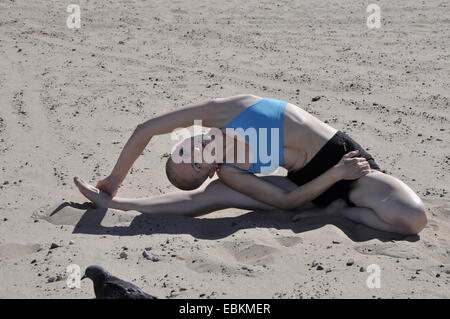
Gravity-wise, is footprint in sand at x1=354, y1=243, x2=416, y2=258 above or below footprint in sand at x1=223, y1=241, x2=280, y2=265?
below

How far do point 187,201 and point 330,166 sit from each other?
864 millimetres

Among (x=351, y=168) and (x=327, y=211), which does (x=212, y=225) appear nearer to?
(x=327, y=211)

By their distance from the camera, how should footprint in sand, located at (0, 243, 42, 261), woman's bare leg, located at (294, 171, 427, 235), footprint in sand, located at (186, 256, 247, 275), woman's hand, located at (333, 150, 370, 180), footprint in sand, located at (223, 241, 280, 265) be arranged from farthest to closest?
1. woman's hand, located at (333, 150, 370, 180)
2. woman's bare leg, located at (294, 171, 427, 235)
3. footprint in sand, located at (0, 243, 42, 261)
4. footprint in sand, located at (223, 241, 280, 265)
5. footprint in sand, located at (186, 256, 247, 275)

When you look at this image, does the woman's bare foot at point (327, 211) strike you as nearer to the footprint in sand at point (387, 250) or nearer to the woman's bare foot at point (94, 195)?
the footprint in sand at point (387, 250)

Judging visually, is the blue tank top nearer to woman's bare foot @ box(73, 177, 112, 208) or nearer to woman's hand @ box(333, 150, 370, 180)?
woman's hand @ box(333, 150, 370, 180)

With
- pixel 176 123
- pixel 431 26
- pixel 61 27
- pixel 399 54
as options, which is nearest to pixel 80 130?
pixel 176 123

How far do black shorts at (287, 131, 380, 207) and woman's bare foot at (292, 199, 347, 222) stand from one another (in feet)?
0.09

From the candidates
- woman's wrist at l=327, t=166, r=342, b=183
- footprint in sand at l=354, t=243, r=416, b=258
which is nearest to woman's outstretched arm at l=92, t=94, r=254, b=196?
woman's wrist at l=327, t=166, r=342, b=183

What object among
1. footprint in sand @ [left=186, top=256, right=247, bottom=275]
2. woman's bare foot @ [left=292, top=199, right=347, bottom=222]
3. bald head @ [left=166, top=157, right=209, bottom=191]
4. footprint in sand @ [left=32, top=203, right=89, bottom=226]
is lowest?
footprint in sand @ [left=186, top=256, right=247, bottom=275]

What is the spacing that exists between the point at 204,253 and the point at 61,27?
485 cm

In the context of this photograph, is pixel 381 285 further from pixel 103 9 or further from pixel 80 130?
pixel 103 9

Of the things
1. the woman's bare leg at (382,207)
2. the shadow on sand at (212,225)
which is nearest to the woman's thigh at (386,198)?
the woman's bare leg at (382,207)

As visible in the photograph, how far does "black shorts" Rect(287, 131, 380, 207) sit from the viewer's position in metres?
4.68

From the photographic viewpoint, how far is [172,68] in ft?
24.0
